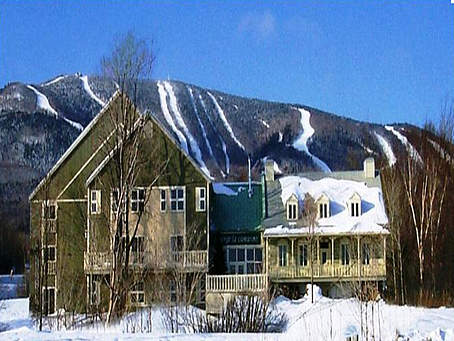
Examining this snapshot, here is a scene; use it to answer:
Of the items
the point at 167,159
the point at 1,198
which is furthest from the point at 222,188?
the point at 1,198

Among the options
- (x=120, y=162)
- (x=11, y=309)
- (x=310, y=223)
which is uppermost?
(x=120, y=162)

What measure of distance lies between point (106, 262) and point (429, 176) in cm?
1744

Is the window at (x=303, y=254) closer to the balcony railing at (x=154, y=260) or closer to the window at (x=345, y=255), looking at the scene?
the window at (x=345, y=255)

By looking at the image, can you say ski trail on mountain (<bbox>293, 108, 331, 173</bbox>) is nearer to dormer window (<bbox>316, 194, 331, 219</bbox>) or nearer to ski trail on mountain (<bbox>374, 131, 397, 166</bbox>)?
ski trail on mountain (<bbox>374, 131, 397, 166</bbox>)

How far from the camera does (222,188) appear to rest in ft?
149

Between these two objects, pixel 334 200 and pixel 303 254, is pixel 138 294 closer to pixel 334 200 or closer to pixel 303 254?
pixel 303 254

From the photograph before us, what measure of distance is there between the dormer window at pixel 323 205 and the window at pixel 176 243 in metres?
6.67

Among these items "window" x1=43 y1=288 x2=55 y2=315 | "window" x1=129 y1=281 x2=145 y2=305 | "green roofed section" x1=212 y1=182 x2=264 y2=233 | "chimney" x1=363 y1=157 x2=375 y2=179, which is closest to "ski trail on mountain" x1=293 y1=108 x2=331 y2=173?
"chimney" x1=363 y1=157 x2=375 y2=179

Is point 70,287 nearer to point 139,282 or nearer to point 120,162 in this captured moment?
point 139,282

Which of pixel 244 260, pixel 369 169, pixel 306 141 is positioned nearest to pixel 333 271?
pixel 244 260

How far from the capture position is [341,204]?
41.7 m

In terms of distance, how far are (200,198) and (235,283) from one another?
5.21 metres

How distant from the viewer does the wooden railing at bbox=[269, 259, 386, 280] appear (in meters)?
39.9

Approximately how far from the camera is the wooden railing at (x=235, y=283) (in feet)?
124
